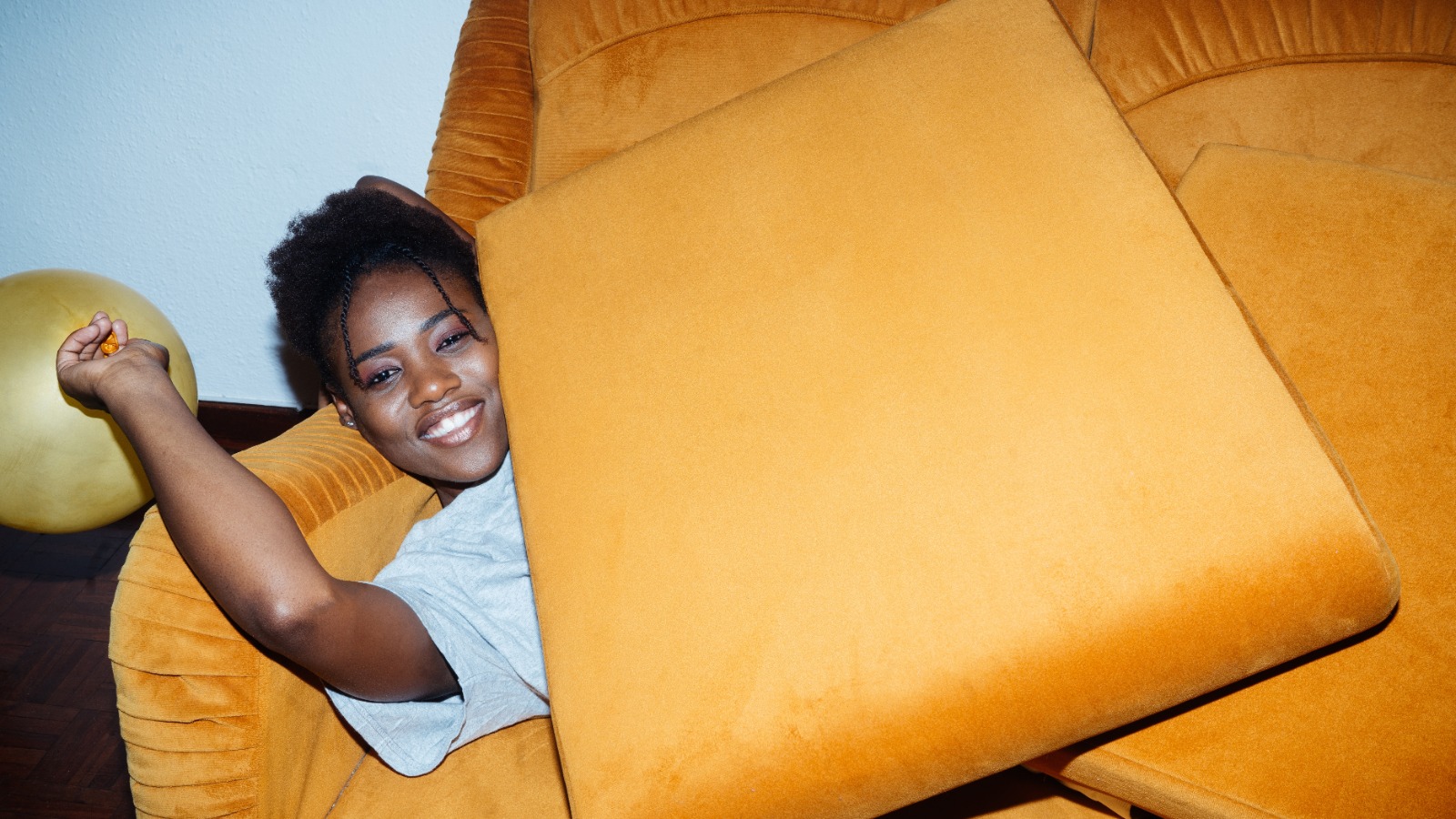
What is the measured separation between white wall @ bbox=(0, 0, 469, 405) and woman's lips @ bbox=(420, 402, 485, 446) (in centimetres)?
70

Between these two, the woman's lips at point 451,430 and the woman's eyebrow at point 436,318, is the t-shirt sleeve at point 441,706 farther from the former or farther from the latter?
the woman's eyebrow at point 436,318

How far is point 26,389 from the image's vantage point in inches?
42.9

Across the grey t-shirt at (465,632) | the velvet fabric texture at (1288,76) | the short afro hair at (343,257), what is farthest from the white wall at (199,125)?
the velvet fabric texture at (1288,76)

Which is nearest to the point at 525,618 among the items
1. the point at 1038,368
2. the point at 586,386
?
the point at 586,386

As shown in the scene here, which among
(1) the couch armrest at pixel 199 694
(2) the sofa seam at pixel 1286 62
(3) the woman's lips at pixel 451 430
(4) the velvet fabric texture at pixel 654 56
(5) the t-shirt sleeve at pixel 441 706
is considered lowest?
(5) the t-shirt sleeve at pixel 441 706

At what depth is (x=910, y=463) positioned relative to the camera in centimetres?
65

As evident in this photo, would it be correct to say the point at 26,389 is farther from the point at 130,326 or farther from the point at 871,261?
the point at 871,261

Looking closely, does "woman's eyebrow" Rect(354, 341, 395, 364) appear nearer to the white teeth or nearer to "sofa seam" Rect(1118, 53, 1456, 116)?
the white teeth

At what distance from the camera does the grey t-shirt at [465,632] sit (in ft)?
3.09

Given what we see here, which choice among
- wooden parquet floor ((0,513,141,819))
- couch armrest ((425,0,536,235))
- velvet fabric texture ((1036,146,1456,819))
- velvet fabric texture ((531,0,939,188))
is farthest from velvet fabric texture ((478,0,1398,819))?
wooden parquet floor ((0,513,141,819))

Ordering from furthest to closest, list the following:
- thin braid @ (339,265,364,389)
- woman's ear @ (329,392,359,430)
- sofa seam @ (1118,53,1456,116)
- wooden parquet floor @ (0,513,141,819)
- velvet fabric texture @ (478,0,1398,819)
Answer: wooden parquet floor @ (0,513,141,819)
woman's ear @ (329,392,359,430)
thin braid @ (339,265,364,389)
sofa seam @ (1118,53,1456,116)
velvet fabric texture @ (478,0,1398,819)

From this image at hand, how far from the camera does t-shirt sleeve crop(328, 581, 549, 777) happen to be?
3.04 ft

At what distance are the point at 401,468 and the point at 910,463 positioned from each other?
70cm

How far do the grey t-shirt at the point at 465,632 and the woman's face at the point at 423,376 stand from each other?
7cm
